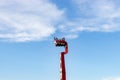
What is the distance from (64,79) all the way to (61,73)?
76.6 inches

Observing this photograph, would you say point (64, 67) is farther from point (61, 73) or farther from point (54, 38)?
point (54, 38)

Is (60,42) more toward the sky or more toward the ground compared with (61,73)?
more toward the sky

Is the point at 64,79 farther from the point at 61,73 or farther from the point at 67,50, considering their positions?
the point at 67,50

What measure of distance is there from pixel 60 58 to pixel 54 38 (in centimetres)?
593

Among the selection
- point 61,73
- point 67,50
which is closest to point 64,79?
point 61,73

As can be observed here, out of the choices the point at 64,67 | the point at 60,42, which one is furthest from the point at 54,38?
the point at 64,67

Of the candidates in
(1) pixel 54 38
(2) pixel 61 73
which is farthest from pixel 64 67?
(1) pixel 54 38

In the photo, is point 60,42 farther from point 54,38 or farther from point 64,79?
point 64,79

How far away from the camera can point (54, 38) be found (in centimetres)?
9588

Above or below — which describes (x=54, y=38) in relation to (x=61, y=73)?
above

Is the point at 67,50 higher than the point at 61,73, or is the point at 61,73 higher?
the point at 67,50

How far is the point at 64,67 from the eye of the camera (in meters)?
95.1

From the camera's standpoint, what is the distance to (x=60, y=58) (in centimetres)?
9650

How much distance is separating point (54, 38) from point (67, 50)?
5202mm
